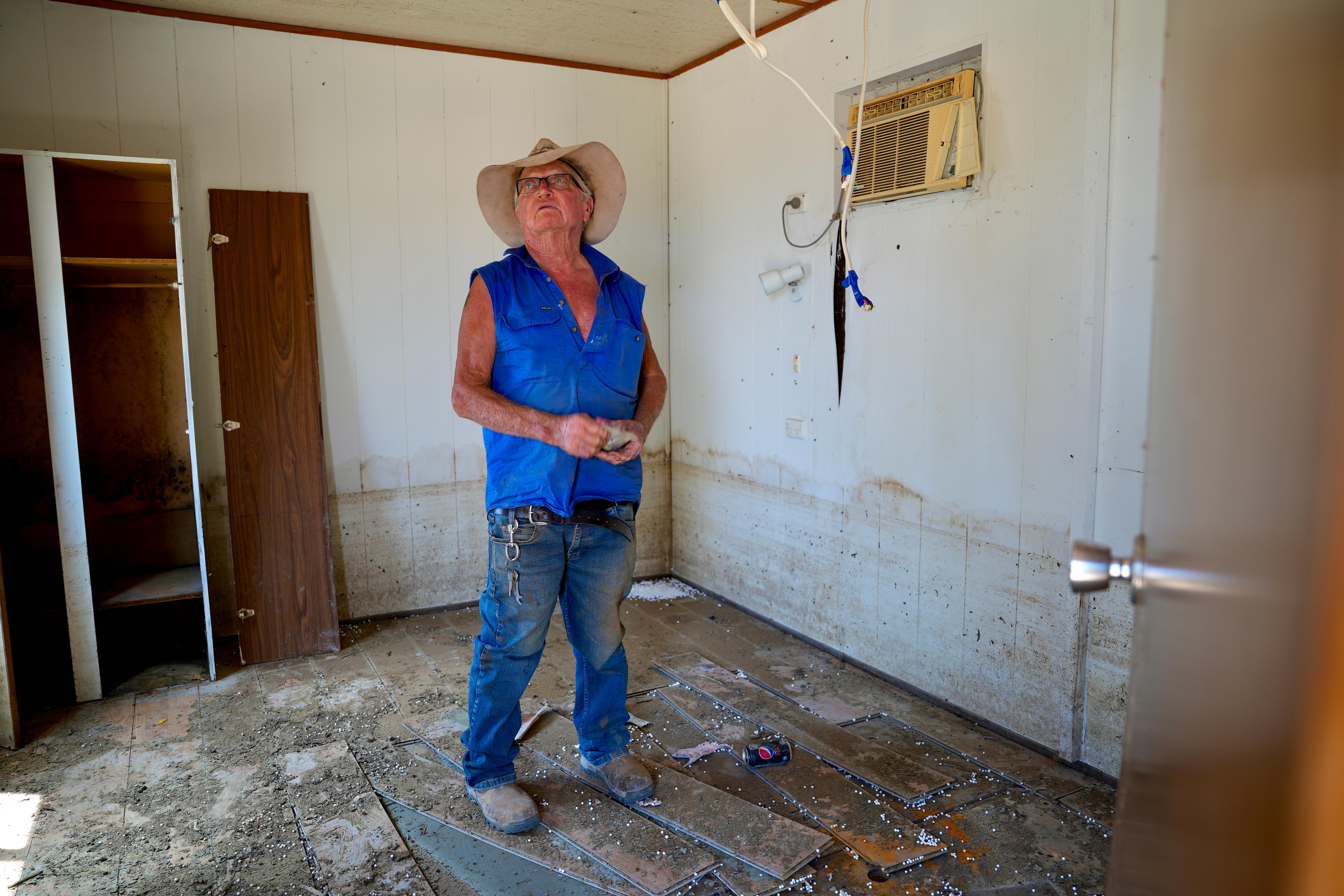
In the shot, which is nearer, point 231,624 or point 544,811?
point 544,811

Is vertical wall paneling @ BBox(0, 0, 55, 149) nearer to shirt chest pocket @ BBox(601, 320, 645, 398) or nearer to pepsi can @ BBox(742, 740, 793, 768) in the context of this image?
shirt chest pocket @ BBox(601, 320, 645, 398)

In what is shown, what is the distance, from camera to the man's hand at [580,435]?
203cm

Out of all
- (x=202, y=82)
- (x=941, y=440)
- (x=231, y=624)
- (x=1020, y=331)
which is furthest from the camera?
(x=231, y=624)

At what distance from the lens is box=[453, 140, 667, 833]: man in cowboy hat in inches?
85.8

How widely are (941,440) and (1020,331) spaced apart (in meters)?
0.46

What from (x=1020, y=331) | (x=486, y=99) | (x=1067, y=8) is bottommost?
(x=1020, y=331)

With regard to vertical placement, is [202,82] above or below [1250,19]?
above

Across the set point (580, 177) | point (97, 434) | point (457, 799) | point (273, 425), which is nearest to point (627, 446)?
point (580, 177)

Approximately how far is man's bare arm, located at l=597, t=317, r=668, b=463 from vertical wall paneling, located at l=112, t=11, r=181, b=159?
2284 millimetres

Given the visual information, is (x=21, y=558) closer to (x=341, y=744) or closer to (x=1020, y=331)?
(x=341, y=744)

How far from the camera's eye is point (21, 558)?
11.1 ft

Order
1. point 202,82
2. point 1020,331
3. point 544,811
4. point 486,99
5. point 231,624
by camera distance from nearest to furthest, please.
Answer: point 544,811, point 1020,331, point 202,82, point 231,624, point 486,99

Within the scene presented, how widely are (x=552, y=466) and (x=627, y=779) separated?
0.88 metres

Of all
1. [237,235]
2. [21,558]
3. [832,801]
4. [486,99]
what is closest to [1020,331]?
[832,801]
